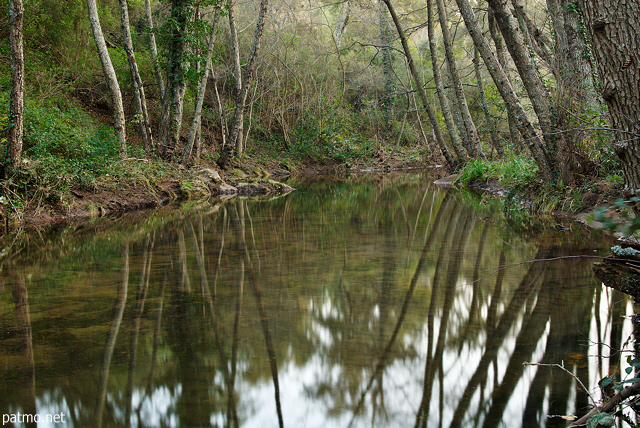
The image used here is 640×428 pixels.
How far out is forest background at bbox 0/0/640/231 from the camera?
7.80 meters

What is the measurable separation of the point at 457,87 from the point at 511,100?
20.6 ft

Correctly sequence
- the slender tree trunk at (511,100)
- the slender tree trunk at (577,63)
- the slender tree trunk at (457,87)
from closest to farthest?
the slender tree trunk at (577,63), the slender tree trunk at (511,100), the slender tree trunk at (457,87)

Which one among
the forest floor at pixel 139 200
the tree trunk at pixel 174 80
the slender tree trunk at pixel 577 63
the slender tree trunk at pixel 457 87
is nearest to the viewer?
the forest floor at pixel 139 200

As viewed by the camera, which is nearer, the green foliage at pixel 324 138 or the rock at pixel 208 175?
the rock at pixel 208 175

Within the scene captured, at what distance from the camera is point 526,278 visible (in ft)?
15.3

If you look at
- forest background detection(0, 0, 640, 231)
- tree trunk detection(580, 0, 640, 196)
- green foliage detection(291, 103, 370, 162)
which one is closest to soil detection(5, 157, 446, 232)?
forest background detection(0, 0, 640, 231)

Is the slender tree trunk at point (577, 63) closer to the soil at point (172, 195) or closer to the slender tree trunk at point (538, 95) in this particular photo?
the slender tree trunk at point (538, 95)

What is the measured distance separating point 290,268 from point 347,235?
2.14m

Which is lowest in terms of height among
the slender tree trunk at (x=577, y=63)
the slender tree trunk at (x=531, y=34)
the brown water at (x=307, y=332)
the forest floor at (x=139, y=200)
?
the brown water at (x=307, y=332)

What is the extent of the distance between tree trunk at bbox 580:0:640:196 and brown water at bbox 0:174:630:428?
0.99m

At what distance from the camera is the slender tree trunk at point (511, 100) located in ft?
27.7

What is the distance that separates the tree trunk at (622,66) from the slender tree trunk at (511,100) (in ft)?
15.9

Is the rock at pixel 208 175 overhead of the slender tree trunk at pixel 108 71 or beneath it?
beneath

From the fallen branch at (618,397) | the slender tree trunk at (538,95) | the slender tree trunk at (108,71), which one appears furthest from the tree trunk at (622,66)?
the slender tree trunk at (108,71)
